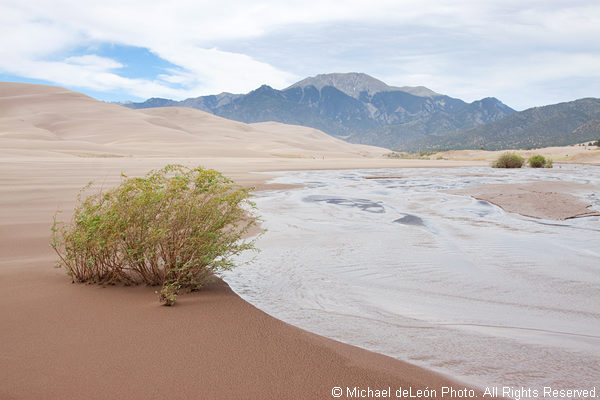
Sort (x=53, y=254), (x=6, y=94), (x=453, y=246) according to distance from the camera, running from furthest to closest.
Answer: (x=6, y=94) → (x=453, y=246) → (x=53, y=254)

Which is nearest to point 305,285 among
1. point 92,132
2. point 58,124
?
point 92,132

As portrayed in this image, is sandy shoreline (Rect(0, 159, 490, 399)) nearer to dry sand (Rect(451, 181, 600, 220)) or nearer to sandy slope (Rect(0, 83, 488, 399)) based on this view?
sandy slope (Rect(0, 83, 488, 399))

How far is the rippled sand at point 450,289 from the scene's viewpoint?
4.06 metres

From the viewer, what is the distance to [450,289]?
6.19m

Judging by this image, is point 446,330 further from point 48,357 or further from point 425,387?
point 48,357

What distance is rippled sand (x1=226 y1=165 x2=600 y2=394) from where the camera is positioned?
4062 millimetres

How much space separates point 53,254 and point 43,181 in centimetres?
1310

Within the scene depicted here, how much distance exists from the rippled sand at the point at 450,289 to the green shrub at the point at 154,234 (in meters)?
0.95

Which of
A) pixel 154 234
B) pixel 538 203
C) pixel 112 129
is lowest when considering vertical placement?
pixel 538 203

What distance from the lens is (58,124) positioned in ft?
358

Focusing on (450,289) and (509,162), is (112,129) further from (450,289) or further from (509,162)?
(450,289)

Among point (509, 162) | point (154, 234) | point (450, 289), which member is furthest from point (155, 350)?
point (509, 162)

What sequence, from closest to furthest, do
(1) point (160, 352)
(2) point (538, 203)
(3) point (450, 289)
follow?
(1) point (160, 352), (3) point (450, 289), (2) point (538, 203)

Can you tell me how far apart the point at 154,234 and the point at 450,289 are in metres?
4.07
